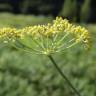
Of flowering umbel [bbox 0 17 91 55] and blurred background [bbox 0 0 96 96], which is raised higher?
flowering umbel [bbox 0 17 91 55]

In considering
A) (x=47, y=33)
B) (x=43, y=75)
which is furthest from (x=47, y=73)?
(x=47, y=33)

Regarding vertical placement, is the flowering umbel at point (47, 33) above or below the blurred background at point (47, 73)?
above

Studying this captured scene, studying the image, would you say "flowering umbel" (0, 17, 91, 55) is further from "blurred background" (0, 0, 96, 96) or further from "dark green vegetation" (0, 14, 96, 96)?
"dark green vegetation" (0, 14, 96, 96)

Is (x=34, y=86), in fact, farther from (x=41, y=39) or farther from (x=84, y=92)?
(x=41, y=39)

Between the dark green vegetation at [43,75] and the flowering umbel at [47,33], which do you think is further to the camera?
the dark green vegetation at [43,75]

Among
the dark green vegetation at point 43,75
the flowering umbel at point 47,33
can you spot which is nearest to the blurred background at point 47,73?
the dark green vegetation at point 43,75

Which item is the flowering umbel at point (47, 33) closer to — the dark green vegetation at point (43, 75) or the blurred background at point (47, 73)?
the blurred background at point (47, 73)

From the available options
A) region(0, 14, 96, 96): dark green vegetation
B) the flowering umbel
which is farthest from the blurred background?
the flowering umbel

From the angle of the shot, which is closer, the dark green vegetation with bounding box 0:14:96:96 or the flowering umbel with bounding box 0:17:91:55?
the flowering umbel with bounding box 0:17:91:55

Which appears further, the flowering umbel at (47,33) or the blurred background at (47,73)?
the blurred background at (47,73)
